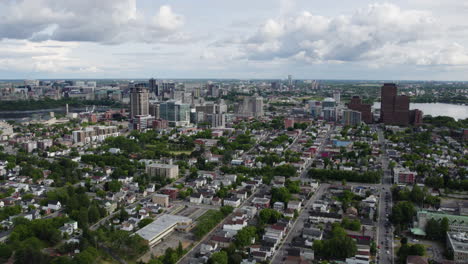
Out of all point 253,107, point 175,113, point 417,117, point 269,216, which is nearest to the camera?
point 269,216

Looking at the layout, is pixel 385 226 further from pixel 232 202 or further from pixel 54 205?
pixel 54 205

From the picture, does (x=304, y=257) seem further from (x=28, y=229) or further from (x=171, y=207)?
(x=28, y=229)

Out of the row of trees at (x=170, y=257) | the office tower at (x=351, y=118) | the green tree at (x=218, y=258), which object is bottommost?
the row of trees at (x=170, y=257)

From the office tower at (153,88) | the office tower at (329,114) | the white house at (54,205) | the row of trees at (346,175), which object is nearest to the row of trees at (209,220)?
the white house at (54,205)

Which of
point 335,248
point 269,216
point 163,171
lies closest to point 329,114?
point 163,171

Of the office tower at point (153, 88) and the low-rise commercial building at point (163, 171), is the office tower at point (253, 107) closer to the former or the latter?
the office tower at point (153, 88)

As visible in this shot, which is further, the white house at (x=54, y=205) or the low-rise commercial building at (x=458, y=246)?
the white house at (x=54, y=205)
